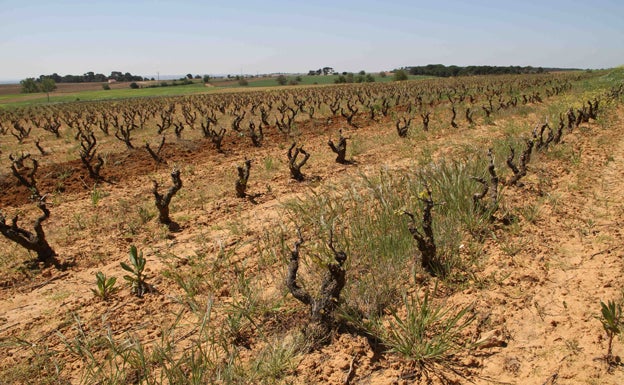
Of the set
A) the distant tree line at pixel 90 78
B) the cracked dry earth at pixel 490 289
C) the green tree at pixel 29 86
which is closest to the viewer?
the cracked dry earth at pixel 490 289

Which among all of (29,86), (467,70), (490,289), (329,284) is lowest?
(490,289)

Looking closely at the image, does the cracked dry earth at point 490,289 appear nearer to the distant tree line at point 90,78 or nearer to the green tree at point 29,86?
the green tree at point 29,86

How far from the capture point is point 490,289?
3.46m

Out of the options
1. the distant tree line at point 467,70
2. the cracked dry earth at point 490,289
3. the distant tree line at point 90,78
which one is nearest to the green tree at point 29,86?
the distant tree line at point 90,78

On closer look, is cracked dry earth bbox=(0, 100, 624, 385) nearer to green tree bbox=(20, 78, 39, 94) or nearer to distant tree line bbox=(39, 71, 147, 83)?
green tree bbox=(20, 78, 39, 94)

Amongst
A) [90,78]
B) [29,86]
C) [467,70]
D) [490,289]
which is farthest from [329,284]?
[90,78]

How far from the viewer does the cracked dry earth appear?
2.66 metres

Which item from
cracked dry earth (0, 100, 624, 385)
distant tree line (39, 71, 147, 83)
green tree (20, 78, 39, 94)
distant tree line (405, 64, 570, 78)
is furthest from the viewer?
distant tree line (39, 71, 147, 83)

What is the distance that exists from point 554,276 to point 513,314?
920 millimetres

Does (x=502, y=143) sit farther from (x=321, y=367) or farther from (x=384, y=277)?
(x=321, y=367)

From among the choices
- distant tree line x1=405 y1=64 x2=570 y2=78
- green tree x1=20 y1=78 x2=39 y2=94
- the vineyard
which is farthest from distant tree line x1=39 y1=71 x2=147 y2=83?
the vineyard

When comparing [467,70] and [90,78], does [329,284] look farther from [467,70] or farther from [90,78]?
[90,78]

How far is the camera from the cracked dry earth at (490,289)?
2.66 metres

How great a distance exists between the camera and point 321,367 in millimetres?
2754
